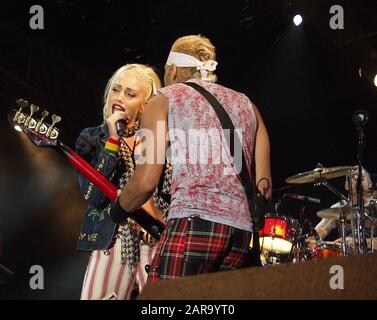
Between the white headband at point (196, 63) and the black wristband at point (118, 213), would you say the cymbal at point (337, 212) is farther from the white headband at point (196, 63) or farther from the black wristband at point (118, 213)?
the black wristband at point (118, 213)

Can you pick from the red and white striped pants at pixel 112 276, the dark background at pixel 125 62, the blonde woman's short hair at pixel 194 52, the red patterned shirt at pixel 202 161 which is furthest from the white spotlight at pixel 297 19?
the red patterned shirt at pixel 202 161

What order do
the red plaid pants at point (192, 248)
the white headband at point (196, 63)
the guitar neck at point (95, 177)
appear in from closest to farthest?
the red plaid pants at point (192, 248) < the white headband at point (196, 63) < the guitar neck at point (95, 177)

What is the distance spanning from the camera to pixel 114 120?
13.4 feet

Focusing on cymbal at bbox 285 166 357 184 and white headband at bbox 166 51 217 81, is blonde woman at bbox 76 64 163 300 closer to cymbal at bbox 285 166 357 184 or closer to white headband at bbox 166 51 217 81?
white headband at bbox 166 51 217 81

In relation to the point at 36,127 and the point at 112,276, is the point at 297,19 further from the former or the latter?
the point at 112,276

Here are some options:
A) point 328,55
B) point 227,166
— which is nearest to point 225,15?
point 328,55

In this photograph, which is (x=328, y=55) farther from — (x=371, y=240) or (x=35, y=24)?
(x=35, y=24)

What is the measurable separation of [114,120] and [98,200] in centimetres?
49

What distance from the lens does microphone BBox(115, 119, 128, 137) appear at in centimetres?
402

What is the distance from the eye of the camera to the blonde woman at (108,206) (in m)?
3.83

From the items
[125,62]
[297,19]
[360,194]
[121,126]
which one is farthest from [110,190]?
[297,19]

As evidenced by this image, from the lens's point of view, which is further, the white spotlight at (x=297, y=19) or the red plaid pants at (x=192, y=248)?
the white spotlight at (x=297, y=19)

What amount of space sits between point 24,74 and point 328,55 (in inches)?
152

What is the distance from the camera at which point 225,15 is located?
8.72m
